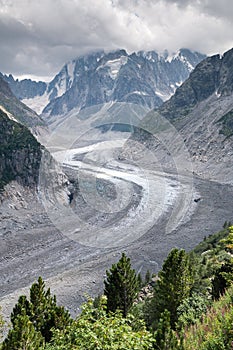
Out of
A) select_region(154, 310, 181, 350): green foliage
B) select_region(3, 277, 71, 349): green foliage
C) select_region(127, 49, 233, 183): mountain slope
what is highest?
select_region(127, 49, 233, 183): mountain slope

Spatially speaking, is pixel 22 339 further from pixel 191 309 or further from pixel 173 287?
pixel 173 287

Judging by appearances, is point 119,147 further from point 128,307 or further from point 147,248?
point 128,307

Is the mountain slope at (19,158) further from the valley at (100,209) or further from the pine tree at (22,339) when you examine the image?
the pine tree at (22,339)

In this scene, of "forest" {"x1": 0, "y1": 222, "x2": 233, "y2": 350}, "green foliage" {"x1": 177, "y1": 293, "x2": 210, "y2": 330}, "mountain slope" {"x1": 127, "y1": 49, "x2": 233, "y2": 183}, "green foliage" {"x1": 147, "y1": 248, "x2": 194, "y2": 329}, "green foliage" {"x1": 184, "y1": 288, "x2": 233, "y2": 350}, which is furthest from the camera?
"mountain slope" {"x1": 127, "y1": 49, "x2": 233, "y2": 183}

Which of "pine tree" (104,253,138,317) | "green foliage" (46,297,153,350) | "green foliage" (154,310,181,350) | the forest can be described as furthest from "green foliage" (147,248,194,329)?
"green foliage" (46,297,153,350)

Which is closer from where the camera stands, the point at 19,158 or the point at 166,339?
the point at 166,339

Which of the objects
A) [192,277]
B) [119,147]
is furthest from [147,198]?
[119,147]

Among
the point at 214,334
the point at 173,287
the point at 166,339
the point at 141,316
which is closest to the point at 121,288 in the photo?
the point at 141,316

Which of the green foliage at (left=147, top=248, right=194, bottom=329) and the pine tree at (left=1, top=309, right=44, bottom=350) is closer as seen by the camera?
the pine tree at (left=1, top=309, right=44, bottom=350)

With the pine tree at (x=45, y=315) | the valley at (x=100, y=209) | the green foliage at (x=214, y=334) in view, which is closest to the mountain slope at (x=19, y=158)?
the valley at (x=100, y=209)

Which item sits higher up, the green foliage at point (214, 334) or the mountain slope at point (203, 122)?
the mountain slope at point (203, 122)

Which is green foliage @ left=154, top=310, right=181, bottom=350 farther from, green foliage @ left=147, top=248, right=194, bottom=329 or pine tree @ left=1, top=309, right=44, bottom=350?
green foliage @ left=147, top=248, right=194, bottom=329
